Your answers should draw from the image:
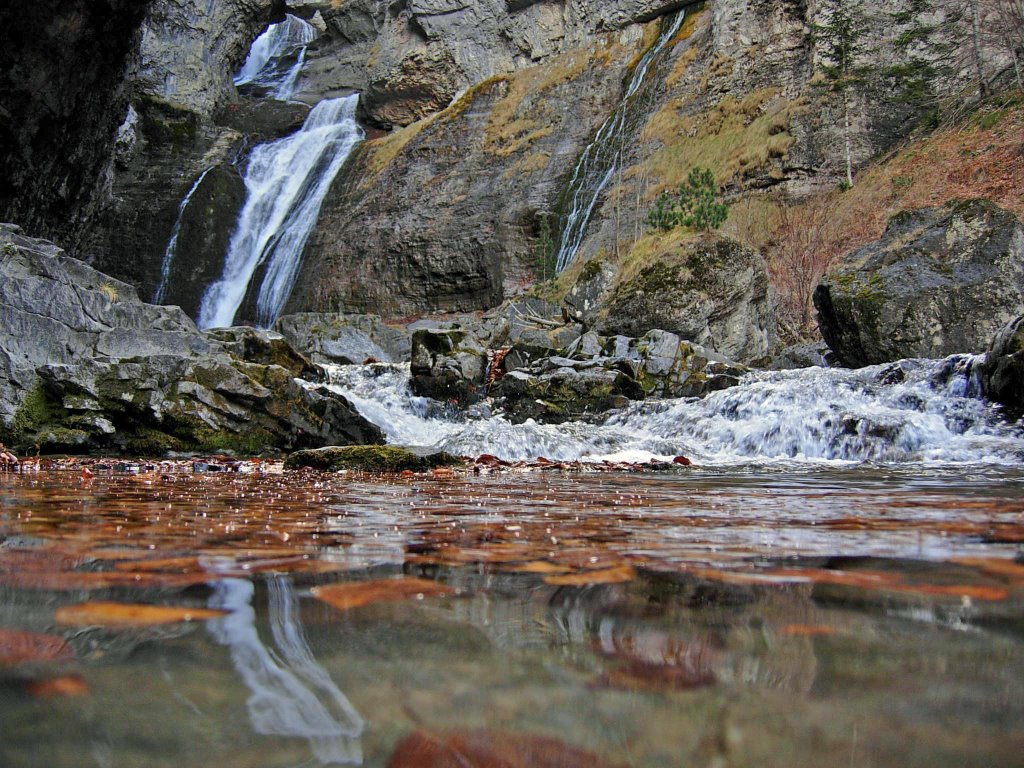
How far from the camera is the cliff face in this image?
1232 cm

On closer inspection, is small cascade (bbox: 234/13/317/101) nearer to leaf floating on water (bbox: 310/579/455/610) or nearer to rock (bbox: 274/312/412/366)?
rock (bbox: 274/312/412/366)

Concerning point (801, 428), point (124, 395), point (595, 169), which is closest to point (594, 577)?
point (801, 428)

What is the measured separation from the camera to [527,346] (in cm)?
1348

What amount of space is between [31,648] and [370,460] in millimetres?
4483

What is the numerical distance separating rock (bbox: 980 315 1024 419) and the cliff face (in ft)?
50.5

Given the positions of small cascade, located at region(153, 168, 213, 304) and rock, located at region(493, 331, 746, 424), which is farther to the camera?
small cascade, located at region(153, 168, 213, 304)

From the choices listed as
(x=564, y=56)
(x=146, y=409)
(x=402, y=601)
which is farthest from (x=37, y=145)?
(x=564, y=56)

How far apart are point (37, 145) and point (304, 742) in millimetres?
16994

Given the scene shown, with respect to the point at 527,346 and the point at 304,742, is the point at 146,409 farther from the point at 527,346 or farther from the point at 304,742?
the point at 304,742

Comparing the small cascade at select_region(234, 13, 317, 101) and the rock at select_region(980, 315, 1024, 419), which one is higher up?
the small cascade at select_region(234, 13, 317, 101)

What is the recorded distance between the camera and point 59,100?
44.3 feet

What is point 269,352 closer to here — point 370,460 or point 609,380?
point 609,380

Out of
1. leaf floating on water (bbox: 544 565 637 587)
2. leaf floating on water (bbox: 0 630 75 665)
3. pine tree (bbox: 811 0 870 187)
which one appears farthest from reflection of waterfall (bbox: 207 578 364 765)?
pine tree (bbox: 811 0 870 187)

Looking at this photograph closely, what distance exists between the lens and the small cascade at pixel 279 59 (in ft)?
134
